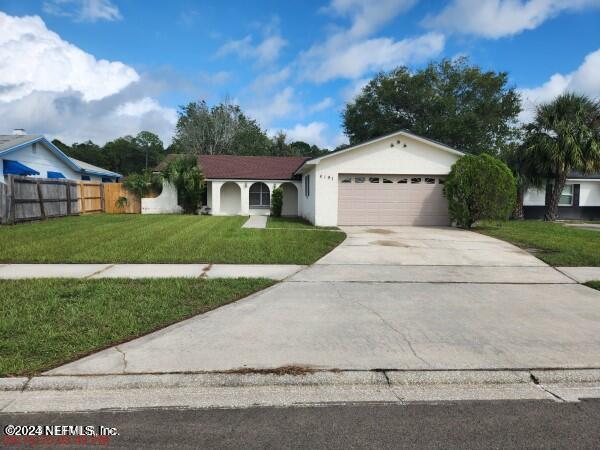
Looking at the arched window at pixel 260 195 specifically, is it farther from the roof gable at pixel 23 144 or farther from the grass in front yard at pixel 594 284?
the grass in front yard at pixel 594 284

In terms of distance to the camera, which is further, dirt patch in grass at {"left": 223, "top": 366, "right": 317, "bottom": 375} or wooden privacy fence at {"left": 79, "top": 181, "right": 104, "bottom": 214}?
wooden privacy fence at {"left": 79, "top": 181, "right": 104, "bottom": 214}

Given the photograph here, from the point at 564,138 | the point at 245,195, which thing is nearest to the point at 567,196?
the point at 564,138

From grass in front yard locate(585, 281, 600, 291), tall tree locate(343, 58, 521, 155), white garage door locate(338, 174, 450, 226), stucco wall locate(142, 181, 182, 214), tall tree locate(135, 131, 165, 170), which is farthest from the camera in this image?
tall tree locate(135, 131, 165, 170)

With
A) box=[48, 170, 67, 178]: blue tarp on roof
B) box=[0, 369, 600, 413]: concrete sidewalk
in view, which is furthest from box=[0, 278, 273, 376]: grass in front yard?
box=[48, 170, 67, 178]: blue tarp on roof

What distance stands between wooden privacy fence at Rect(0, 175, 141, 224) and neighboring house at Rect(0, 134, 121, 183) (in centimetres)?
248

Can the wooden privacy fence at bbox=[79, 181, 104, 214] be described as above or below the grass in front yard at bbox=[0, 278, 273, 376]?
above

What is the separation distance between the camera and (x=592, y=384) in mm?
3791

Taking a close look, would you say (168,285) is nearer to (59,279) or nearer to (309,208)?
(59,279)

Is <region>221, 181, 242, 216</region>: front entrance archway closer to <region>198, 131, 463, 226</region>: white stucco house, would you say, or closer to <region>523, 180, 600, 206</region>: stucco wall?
<region>198, 131, 463, 226</region>: white stucco house

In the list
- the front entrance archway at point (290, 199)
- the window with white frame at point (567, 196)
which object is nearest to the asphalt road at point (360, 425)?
the front entrance archway at point (290, 199)

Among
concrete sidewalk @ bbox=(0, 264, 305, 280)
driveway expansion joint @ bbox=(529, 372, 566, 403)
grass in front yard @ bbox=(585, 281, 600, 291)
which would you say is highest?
concrete sidewalk @ bbox=(0, 264, 305, 280)

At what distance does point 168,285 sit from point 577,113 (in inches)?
848

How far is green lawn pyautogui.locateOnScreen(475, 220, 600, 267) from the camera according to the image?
382 inches

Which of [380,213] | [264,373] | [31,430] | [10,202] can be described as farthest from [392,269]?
[10,202]
